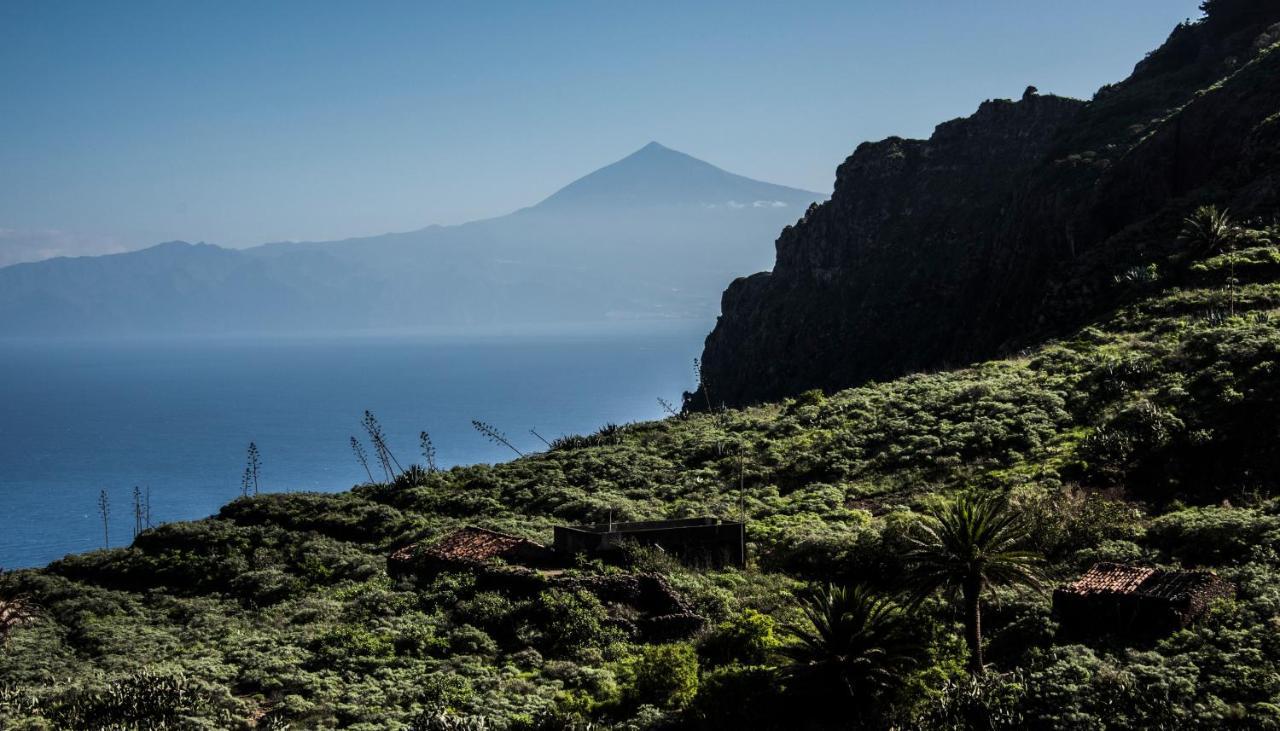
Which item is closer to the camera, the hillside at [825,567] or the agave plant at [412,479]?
the hillside at [825,567]

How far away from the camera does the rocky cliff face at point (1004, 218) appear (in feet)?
209

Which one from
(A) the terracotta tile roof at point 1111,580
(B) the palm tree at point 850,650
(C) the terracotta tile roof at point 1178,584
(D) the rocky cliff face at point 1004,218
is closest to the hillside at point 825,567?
(B) the palm tree at point 850,650

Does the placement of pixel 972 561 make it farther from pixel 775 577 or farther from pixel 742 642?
pixel 775 577

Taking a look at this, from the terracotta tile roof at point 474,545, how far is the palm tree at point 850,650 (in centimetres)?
1346

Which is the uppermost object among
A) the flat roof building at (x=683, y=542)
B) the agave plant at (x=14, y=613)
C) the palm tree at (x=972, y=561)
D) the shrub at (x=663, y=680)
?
the palm tree at (x=972, y=561)

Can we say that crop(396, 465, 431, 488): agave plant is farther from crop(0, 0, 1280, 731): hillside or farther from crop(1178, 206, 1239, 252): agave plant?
Answer: crop(1178, 206, 1239, 252): agave plant

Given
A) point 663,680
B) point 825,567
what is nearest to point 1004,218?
point 825,567

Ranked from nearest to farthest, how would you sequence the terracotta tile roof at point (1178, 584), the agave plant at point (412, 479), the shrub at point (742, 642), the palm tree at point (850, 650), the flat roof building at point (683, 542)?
the palm tree at point (850, 650) < the terracotta tile roof at point (1178, 584) < the shrub at point (742, 642) < the flat roof building at point (683, 542) < the agave plant at point (412, 479)

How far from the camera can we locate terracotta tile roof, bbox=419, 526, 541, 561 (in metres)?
30.8

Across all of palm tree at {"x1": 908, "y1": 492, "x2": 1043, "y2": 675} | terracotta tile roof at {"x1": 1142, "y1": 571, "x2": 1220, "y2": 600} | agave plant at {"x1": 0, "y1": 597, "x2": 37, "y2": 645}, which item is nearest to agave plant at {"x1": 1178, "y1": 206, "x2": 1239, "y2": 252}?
terracotta tile roof at {"x1": 1142, "y1": 571, "x2": 1220, "y2": 600}

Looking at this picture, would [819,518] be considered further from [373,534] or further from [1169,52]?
[1169,52]

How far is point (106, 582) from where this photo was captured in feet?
123

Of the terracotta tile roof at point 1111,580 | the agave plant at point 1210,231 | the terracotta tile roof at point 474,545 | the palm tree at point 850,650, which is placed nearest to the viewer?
the palm tree at point 850,650

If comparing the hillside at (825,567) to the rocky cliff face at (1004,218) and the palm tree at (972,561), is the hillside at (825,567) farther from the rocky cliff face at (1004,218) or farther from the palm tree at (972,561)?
the rocky cliff face at (1004,218)
